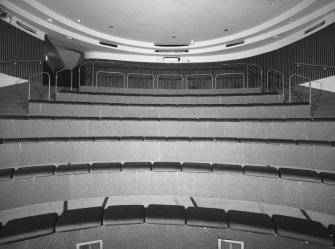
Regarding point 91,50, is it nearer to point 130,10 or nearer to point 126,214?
point 130,10

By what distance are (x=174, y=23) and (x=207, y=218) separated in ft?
15.3

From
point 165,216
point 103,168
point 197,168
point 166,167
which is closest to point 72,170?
point 103,168

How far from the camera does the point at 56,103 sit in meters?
2.87

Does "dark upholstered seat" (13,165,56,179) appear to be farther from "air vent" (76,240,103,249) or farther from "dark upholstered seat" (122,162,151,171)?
"air vent" (76,240,103,249)

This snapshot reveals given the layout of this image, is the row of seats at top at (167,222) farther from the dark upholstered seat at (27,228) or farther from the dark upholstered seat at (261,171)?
the dark upholstered seat at (261,171)

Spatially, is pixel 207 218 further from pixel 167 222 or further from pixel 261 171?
pixel 261 171

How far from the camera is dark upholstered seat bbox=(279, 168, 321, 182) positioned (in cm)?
150

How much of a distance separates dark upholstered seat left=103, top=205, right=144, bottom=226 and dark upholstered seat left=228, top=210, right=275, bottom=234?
496mm

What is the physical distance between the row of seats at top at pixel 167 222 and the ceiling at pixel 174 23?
381 cm

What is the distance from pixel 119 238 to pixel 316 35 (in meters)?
5.39

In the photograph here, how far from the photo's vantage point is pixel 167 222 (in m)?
1.21

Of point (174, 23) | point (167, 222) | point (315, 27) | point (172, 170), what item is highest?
point (174, 23)

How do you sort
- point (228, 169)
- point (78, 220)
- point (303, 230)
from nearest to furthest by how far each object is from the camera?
point (303, 230), point (78, 220), point (228, 169)

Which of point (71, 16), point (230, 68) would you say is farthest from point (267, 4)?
point (71, 16)
